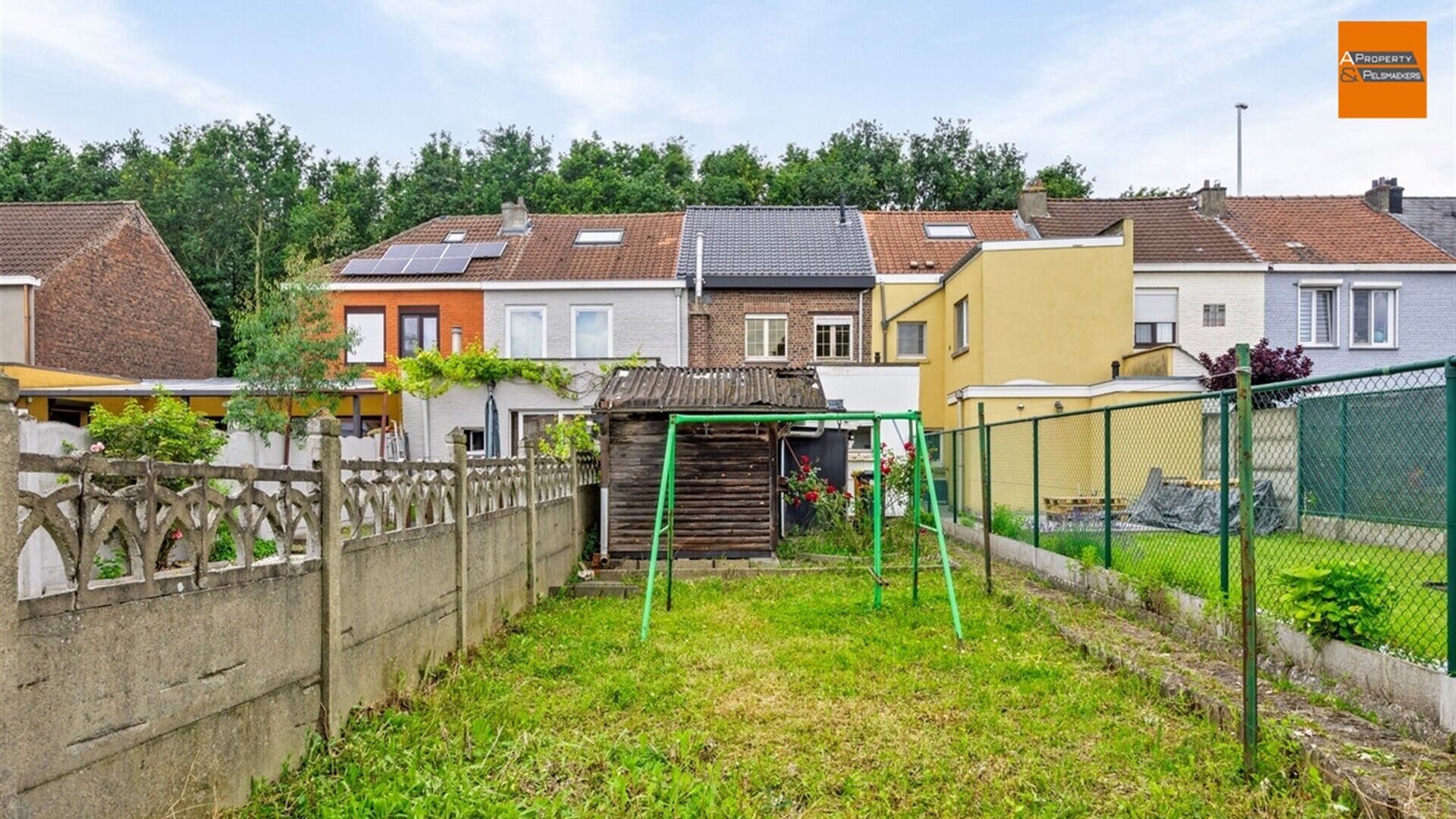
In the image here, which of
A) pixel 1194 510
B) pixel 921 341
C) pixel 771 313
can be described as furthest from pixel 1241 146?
pixel 1194 510

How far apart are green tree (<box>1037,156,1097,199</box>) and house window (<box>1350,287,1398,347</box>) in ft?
52.1

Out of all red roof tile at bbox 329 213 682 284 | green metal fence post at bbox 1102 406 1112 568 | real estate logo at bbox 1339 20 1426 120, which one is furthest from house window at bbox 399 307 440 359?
real estate logo at bbox 1339 20 1426 120

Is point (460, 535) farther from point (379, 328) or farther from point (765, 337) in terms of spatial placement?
point (379, 328)

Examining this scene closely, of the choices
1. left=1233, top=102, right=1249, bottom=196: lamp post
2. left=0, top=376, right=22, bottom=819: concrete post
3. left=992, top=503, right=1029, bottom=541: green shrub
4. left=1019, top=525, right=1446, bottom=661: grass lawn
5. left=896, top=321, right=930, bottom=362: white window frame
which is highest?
left=1233, top=102, right=1249, bottom=196: lamp post

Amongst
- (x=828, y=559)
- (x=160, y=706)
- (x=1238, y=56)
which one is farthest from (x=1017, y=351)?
(x=160, y=706)

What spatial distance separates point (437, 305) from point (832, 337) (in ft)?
31.2

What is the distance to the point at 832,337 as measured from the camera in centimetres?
2267

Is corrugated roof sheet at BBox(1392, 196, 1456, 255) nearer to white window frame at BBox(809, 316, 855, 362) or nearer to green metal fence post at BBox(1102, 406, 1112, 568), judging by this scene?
white window frame at BBox(809, 316, 855, 362)

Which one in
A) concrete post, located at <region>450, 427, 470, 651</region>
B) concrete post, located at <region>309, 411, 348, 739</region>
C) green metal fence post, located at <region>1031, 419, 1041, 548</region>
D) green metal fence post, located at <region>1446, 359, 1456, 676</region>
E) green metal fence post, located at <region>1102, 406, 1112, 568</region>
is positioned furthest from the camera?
green metal fence post, located at <region>1031, 419, 1041, 548</region>

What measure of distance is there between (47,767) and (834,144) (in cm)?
4297

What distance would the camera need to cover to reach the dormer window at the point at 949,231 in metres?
25.3

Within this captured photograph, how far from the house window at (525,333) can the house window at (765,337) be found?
4.88 metres

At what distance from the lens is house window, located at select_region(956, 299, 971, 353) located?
778 inches

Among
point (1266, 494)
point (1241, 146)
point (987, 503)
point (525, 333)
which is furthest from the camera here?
point (1241, 146)
